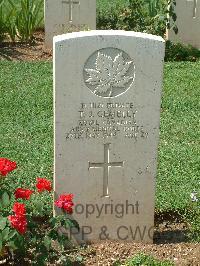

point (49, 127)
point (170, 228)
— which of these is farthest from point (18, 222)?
point (49, 127)

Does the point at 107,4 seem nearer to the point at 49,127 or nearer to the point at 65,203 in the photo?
the point at 49,127

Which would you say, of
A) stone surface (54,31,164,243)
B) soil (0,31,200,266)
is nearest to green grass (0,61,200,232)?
soil (0,31,200,266)

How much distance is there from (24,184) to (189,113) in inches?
96.1

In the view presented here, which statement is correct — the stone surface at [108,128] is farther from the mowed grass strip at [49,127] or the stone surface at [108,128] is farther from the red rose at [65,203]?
the mowed grass strip at [49,127]

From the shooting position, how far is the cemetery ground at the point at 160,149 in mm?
4168

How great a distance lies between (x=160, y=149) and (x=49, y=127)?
1194 millimetres

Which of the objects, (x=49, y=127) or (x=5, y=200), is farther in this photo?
(x=49, y=127)

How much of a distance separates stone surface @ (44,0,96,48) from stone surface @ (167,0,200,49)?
4.08 ft

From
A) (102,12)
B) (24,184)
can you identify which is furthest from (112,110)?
(102,12)

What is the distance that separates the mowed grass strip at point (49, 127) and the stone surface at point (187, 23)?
1063 mm

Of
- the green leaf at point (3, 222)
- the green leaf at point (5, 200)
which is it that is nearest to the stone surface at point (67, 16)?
the green leaf at point (5, 200)

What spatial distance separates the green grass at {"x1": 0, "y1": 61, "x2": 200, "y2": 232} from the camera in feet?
16.9

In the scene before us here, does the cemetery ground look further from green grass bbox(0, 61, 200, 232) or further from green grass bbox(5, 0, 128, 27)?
green grass bbox(5, 0, 128, 27)

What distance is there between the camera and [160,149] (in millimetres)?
5887
